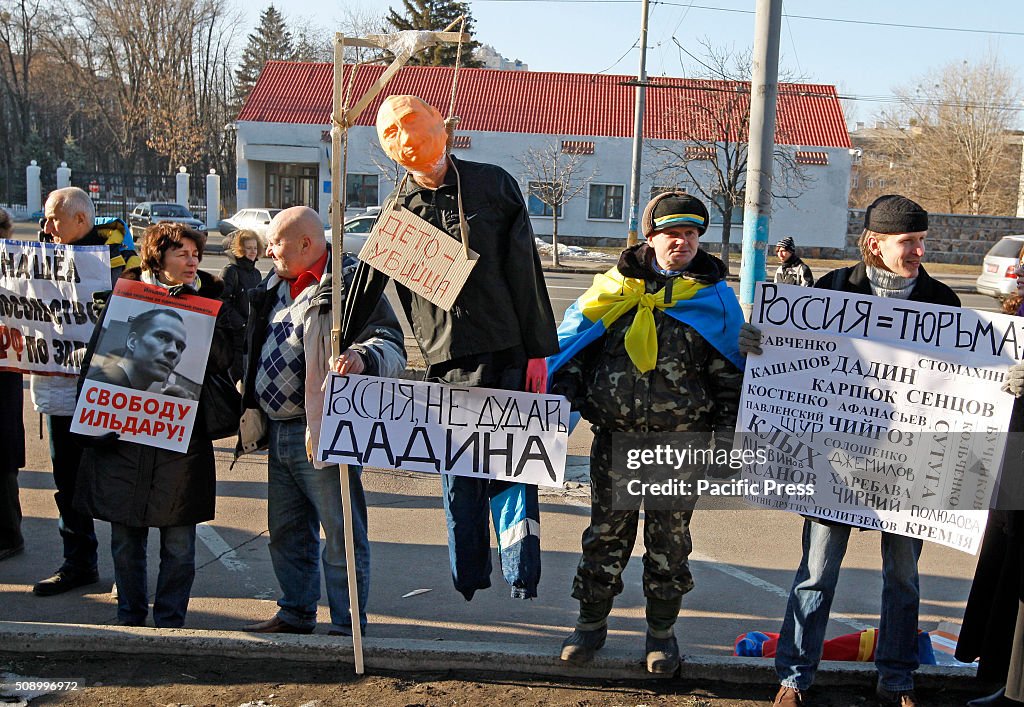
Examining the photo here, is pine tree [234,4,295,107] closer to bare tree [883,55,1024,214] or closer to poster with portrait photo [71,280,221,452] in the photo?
bare tree [883,55,1024,214]

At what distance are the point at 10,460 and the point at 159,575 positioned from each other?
1.61 metres

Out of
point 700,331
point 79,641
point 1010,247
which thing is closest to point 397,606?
point 79,641

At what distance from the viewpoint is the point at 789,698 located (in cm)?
373

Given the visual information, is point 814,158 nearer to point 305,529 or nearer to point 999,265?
point 999,265

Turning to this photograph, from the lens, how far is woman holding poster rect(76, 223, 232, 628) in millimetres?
4320

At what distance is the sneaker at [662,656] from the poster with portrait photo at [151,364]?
2.19 m

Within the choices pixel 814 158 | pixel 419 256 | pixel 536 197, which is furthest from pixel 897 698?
pixel 814 158

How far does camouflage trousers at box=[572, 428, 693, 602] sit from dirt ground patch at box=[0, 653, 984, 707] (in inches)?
15.3

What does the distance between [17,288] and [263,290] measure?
189cm

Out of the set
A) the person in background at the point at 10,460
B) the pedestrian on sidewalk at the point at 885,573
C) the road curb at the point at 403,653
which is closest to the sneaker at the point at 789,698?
the pedestrian on sidewalk at the point at 885,573

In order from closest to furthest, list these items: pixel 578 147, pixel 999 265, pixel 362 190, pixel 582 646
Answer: pixel 582 646, pixel 999 265, pixel 578 147, pixel 362 190

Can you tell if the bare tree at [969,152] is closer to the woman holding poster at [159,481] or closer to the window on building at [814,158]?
the window on building at [814,158]

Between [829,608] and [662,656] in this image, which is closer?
[829,608]

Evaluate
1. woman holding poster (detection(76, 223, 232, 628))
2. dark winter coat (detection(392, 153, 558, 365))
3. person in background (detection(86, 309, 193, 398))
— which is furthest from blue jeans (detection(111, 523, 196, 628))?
dark winter coat (detection(392, 153, 558, 365))
